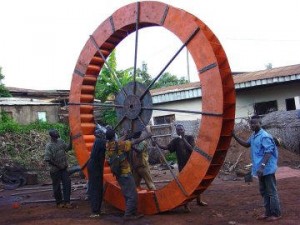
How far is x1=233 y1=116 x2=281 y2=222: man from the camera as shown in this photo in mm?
6629

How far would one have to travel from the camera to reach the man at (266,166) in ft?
21.7

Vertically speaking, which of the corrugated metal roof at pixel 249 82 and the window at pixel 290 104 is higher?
the corrugated metal roof at pixel 249 82

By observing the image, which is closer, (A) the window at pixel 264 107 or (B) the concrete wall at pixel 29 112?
(A) the window at pixel 264 107

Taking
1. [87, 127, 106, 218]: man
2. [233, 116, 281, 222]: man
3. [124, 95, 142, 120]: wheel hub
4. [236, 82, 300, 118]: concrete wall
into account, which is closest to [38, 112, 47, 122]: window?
[236, 82, 300, 118]: concrete wall

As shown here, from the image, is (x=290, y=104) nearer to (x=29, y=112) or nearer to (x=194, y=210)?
(x=194, y=210)

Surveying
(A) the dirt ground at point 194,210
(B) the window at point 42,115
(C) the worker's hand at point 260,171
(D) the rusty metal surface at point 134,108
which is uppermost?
(B) the window at point 42,115

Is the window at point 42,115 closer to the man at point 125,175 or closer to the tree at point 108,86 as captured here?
the tree at point 108,86

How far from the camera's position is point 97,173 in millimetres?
8109

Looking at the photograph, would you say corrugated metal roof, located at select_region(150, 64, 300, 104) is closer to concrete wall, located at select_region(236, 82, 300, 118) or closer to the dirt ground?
concrete wall, located at select_region(236, 82, 300, 118)

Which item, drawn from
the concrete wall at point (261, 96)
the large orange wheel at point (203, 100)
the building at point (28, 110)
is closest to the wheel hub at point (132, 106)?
the large orange wheel at point (203, 100)

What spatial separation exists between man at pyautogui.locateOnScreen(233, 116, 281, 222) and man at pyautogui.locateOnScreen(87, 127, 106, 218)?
2.74 metres

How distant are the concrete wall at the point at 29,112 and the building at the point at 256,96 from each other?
7.54 metres

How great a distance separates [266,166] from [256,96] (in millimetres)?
12518

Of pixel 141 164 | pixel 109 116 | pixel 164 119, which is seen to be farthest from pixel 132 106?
pixel 109 116
